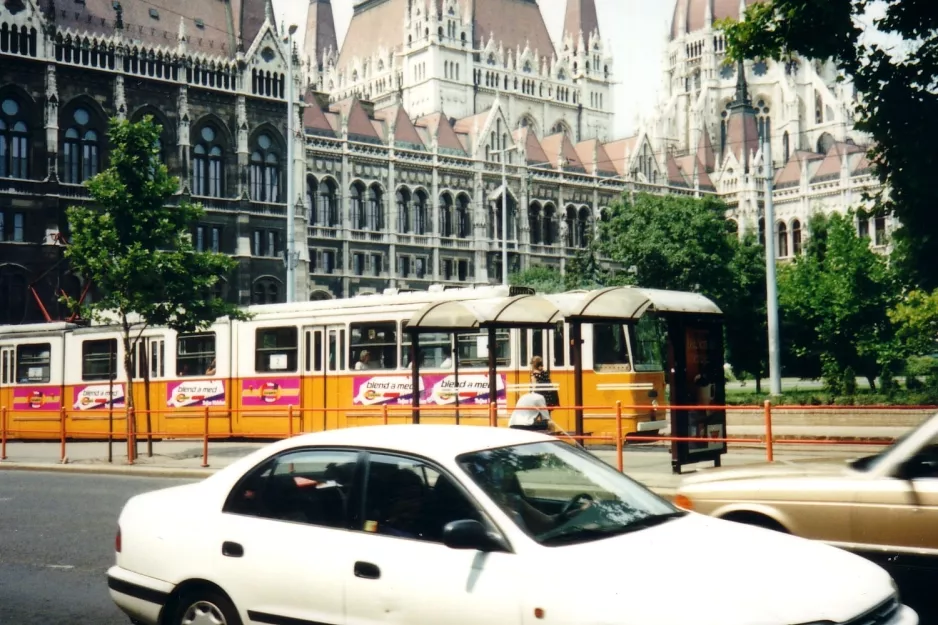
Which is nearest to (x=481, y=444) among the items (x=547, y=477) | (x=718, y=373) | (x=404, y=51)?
(x=547, y=477)

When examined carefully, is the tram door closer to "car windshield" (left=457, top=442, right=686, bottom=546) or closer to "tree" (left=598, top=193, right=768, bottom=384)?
"car windshield" (left=457, top=442, right=686, bottom=546)

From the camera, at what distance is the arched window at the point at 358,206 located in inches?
2670

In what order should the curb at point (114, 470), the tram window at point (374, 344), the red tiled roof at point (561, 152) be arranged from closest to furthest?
the curb at point (114, 470) < the tram window at point (374, 344) < the red tiled roof at point (561, 152)

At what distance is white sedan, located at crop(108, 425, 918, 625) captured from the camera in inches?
172

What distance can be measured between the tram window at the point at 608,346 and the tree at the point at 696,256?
28.8 m

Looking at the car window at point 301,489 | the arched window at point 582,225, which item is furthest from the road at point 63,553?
the arched window at point 582,225

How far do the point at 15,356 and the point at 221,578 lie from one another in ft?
87.7

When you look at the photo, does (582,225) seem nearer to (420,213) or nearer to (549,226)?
(549,226)

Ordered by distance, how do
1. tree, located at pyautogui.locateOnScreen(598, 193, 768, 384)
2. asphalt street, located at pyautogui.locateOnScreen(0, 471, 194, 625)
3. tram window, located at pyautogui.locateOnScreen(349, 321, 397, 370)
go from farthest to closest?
1. tree, located at pyautogui.locateOnScreen(598, 193, 768, 384)
2. tram window, located at pyautogui.locateOnScreen(349, 321, 397, 370)
3. asphalt street, located at pyautogui.locateOnScreen(0, 471, 194, 625)

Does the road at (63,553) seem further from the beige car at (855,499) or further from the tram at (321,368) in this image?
the tram at (321,368)

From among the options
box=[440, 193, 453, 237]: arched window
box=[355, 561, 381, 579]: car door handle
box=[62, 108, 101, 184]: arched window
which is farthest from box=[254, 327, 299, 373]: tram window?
box=[440, 193, 453, 237]: arched window

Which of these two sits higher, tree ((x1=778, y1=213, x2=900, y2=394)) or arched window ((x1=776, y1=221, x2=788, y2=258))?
arched window ((x1=776, y1=221, x2=788, y2=258))

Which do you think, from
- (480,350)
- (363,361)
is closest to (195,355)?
(363,361)

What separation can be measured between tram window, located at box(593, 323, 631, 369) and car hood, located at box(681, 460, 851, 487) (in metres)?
13.9
